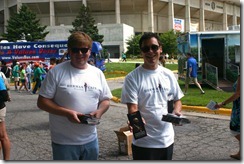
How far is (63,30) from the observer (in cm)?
6184

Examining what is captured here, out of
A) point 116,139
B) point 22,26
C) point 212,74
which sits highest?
point 22,26

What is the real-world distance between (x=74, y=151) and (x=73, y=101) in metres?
0.44

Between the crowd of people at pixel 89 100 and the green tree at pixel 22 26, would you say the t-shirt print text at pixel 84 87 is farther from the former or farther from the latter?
the green tree at pixel 22 26

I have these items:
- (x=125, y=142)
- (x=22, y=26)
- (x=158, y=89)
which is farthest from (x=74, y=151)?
(x=22, y=26)

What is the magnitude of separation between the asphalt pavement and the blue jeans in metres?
1.63

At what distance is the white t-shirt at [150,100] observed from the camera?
2730mm

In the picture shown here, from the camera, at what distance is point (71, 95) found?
2.66 meters

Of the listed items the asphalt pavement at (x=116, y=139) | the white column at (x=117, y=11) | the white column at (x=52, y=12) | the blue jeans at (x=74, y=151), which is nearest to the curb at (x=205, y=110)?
the asphalt pavement at (x=116, y=139)

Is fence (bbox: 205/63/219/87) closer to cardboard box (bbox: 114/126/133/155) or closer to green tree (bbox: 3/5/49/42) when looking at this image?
cardboard box (bbox: 114/126/133/155)

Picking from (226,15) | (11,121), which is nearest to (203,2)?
(226,15)

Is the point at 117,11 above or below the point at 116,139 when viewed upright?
above

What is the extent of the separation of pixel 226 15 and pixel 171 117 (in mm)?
86785

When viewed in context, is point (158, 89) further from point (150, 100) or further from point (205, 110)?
point (205, 110)

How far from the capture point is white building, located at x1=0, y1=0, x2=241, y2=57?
61.8m
